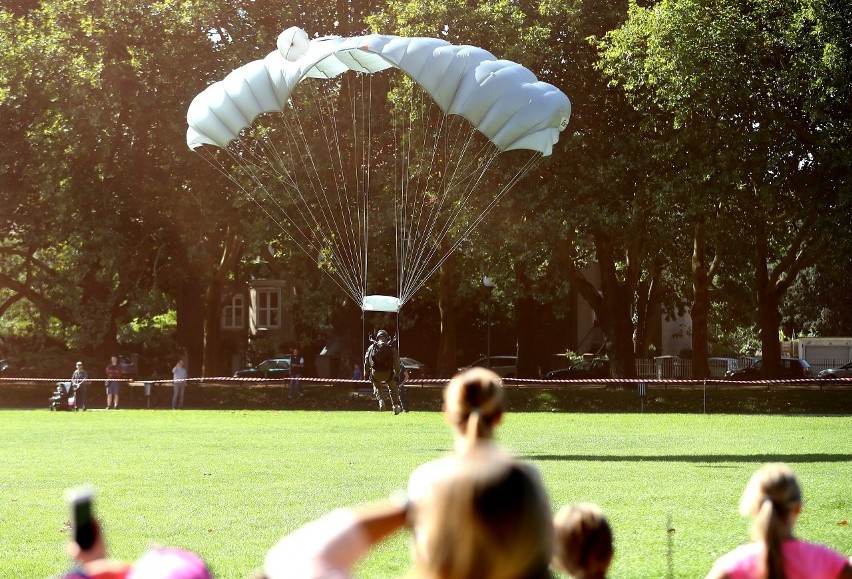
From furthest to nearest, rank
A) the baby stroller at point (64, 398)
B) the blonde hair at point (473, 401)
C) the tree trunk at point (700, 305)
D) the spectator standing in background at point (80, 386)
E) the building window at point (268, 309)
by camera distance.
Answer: the building window at point (268, 309) < the tree trunk at point (700, 305) < the spectator standing in background at point (80, 386) < the baby stroller at point (64, 398) < the blonde hair at point (473, 401)

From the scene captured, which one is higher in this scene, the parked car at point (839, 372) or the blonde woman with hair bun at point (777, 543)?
the parked car at point (839, 372)

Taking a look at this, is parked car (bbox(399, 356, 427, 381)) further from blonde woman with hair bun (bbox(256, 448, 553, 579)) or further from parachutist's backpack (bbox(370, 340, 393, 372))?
blonde woman with hair bun (bbox(256, 448, 553, 579))

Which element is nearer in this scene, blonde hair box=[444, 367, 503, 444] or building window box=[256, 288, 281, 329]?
blonde hair box=[444, 367, 503, 444]

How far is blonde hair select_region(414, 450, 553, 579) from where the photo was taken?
73.3 inches

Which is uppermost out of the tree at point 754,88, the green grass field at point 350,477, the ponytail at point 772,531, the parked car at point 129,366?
the tree at point 754,88

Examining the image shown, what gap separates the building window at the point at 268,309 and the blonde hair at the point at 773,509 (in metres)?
85.8

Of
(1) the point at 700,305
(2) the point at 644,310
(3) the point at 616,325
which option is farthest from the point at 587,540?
(2) the point at 644,310

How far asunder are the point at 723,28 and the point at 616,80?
3854 millimetres

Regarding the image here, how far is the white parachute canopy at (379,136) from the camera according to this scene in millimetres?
24578

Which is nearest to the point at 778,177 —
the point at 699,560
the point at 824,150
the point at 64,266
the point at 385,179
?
the point at 824,150

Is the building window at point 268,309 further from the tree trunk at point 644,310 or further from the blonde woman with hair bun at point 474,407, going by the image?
the blonde woman with hair bun at point 474,407

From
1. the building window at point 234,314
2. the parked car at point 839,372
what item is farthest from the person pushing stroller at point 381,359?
the building window at point 234,314

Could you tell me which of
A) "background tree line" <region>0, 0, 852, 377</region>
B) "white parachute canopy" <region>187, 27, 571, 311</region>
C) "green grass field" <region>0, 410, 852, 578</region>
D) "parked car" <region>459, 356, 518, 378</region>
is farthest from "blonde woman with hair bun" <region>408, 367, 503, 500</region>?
"parked car" <region>459, 356, 518, 378</region>

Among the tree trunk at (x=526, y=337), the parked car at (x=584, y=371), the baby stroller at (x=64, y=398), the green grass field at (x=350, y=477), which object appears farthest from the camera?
the parked car at (x=584, y=371)
